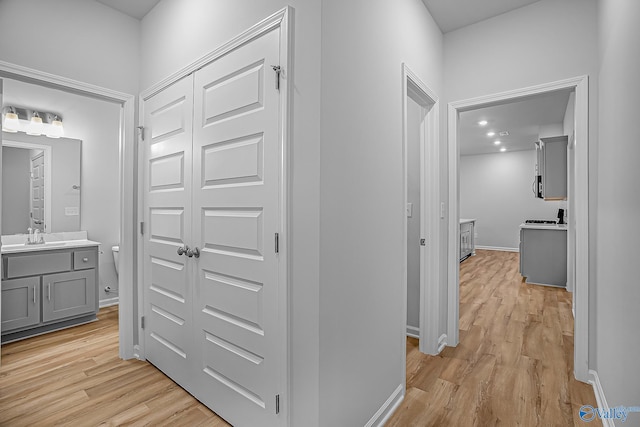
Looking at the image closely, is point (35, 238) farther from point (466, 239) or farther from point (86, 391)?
point (466, 239)

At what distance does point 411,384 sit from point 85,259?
3355 mm

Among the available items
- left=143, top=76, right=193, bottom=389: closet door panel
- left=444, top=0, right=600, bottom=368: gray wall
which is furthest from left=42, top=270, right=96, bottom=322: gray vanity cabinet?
left=444, top=0, right=600, bottom=368: gray wall

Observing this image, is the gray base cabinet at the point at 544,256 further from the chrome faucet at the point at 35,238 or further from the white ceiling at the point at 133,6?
the chrome faucet at the point at 35,238

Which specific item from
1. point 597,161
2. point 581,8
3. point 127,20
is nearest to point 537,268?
point 597,161

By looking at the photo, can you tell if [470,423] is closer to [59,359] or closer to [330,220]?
[330,220]

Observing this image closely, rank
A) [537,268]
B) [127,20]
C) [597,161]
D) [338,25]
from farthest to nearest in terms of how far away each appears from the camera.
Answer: [537,268] < [127,20] < [597,161] < [338,25]

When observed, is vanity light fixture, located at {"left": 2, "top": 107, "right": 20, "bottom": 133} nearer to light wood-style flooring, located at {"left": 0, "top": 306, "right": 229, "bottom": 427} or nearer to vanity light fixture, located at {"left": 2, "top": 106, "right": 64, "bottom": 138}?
vanity light fixture, located at {"left": 2, "top": 106, "right": 64, "bottom": 138}

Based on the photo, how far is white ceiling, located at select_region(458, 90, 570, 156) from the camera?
185 inches

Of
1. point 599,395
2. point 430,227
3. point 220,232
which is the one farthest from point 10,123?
point 599,395

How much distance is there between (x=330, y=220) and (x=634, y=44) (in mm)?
1458

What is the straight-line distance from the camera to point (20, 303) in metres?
2.88

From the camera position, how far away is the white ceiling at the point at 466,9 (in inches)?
92.0

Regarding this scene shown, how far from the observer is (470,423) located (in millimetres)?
1764

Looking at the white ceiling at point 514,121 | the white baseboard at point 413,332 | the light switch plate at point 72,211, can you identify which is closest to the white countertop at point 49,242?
the light switch plate at point 72,211
